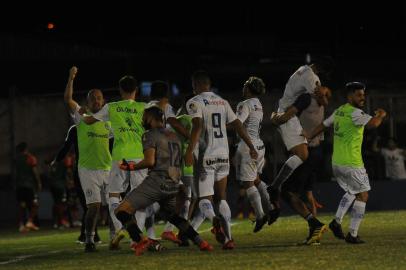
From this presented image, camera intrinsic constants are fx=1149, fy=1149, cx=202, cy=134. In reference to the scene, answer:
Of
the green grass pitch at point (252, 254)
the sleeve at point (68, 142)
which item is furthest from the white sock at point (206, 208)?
the sleeve at point (68, 142)

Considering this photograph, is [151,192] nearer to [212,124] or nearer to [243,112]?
[212,124]

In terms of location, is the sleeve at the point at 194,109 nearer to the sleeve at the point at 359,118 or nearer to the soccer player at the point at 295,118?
the soccer player at the point at 295,118

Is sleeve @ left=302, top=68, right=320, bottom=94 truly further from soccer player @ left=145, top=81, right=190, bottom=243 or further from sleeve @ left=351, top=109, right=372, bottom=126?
soccer player @ left=145, top=81, right=190, bottom=243

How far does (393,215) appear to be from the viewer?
21766 mm

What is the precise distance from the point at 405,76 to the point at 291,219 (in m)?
32.8

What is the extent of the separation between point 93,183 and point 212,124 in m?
2.11

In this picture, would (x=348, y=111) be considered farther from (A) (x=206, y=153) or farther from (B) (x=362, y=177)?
(A) (x=206, y=153)

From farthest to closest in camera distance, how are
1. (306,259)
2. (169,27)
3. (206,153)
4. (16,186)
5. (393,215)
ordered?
(169,27)
(16,186)
(393,215)
(206,153)
(306,259)

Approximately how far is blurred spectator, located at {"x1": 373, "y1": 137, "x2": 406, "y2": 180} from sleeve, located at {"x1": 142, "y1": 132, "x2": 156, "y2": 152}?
14247mm

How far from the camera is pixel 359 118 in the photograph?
48.7 ft

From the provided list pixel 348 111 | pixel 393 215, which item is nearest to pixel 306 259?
pixel 348 111

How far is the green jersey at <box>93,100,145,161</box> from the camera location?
15078 mm

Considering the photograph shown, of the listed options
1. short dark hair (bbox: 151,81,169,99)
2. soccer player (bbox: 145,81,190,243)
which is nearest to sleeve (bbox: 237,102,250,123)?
soccer player (bbox: 145,81,190,243)

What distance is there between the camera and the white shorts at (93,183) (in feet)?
51.8
